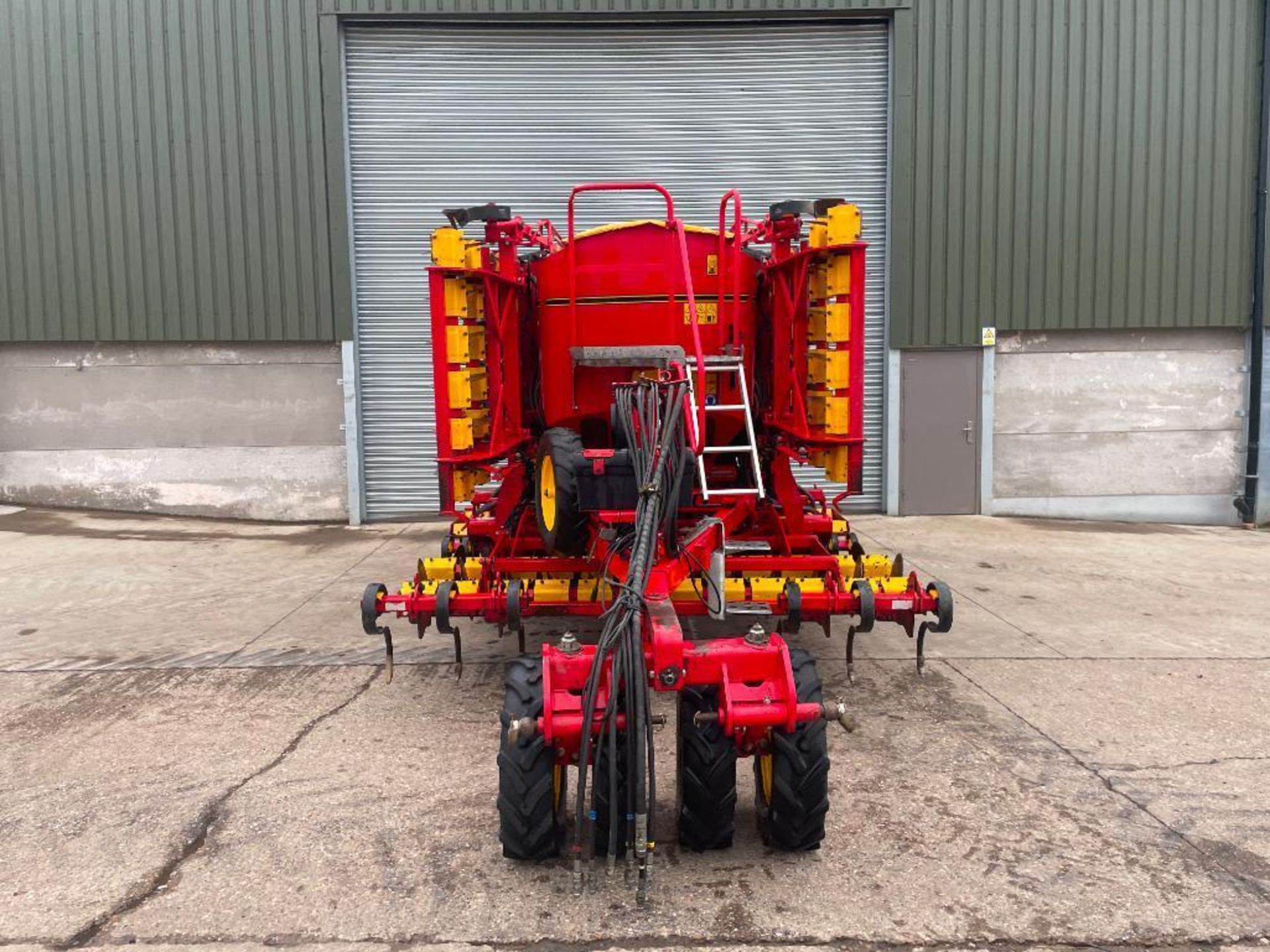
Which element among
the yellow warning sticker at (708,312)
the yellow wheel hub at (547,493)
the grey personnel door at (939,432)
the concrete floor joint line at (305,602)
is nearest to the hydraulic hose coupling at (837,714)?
the yellow wheel hub at (547,493)

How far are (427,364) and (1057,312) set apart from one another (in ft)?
25.0

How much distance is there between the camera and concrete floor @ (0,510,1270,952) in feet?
10.7

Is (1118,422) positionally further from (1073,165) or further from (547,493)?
(547,493)

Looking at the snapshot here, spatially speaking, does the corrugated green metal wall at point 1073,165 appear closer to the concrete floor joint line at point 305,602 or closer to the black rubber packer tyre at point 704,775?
the concrete floor joint line at point 305,602

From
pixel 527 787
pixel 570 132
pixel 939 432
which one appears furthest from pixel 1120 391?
pixel 527 787

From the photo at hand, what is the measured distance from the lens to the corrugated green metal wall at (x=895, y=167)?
11.0 metres

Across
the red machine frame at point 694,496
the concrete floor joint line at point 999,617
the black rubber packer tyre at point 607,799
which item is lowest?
the concrete floor joint line at point 999,617

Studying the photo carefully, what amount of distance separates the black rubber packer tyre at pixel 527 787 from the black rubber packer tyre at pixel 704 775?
49 centimetres

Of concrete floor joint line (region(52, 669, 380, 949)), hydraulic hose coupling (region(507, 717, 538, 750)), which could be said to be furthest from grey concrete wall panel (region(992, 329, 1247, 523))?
hydraulic hose coupling (region(507, 717, 538, 750))

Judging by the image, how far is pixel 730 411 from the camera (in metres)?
5.74

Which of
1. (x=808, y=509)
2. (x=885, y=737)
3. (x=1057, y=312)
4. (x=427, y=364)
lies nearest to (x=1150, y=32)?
(x=1057, y=312)

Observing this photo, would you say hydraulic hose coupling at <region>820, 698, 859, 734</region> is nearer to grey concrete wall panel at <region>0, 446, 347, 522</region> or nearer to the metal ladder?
the metal ladder

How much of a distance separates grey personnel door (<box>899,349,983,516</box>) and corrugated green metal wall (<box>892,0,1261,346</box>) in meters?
0.33

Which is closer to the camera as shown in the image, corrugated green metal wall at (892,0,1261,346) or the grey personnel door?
corrugated green metal wall at (892,0,1261,346)
